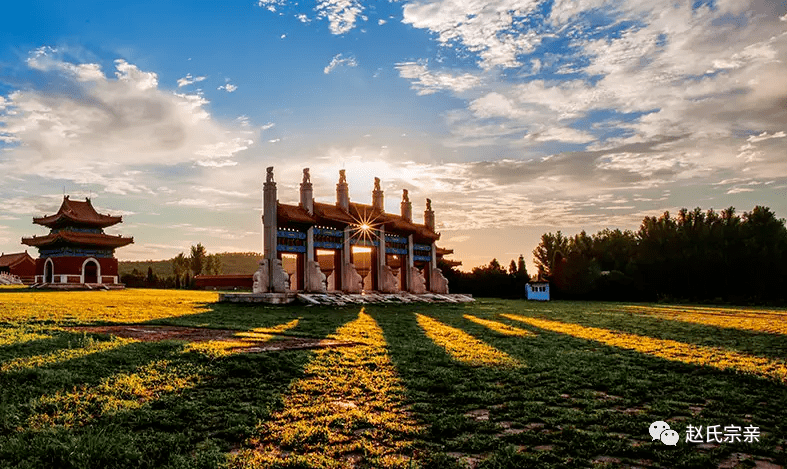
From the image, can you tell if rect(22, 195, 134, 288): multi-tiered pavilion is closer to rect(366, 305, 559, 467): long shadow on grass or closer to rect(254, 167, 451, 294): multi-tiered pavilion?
rect(254, 167, 451, 294): multi-tiered pavilion

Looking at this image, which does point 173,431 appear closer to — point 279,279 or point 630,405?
point 630,405

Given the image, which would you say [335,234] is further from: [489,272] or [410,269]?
[489,272]

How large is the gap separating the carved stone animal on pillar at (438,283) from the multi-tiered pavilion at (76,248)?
103 feet

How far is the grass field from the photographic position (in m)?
4.69

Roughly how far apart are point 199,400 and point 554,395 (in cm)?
464

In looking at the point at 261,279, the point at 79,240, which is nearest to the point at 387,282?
the point at 261,279

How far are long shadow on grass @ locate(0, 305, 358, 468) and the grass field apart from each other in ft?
0.06

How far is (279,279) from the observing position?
28.9 meters

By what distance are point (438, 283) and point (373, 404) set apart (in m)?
36.3

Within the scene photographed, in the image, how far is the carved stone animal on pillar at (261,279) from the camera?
94.3ft

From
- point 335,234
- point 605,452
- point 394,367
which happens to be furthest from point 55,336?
point 335,234

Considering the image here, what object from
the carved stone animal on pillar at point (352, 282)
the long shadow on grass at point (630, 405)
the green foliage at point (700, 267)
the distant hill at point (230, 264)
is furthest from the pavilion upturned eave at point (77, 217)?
the distant hill at point (230, 264)

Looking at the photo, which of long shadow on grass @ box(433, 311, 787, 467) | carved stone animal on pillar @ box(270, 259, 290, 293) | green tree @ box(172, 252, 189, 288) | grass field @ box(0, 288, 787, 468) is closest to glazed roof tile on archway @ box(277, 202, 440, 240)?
carved stone animal on pillar @ box(270, 259, 290, 293)

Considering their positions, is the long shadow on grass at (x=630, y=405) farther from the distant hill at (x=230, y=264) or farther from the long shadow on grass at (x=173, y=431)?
the distant hill at (x=230, y=264)
